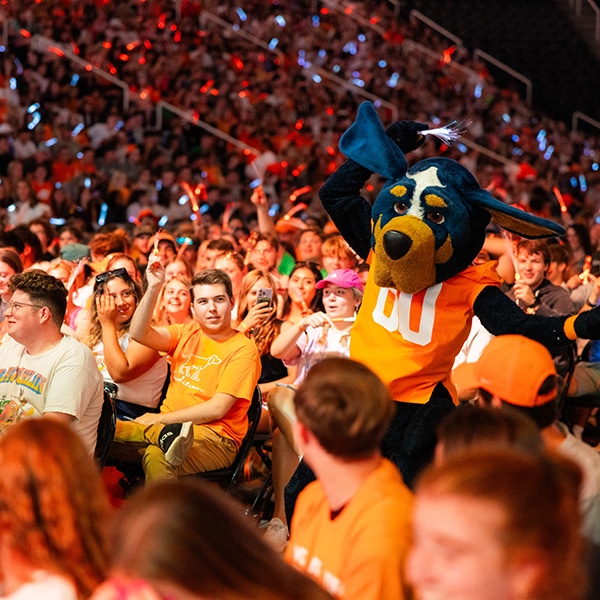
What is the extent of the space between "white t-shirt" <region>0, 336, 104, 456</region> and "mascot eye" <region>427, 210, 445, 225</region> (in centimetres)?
137

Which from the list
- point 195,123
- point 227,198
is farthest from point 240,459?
point 195,123

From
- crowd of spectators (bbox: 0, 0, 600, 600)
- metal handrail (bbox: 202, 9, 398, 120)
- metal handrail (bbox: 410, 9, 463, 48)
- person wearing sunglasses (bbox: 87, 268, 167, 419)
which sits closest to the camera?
crowd of spectators (bbox: 0, 0, 600, 600)

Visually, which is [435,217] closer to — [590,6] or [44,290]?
[44,290]

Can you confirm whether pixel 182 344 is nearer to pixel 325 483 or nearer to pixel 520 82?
pixel 325 483

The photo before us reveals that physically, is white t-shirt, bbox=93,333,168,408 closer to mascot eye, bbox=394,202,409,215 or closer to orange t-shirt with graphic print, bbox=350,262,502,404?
orange t-shirt with graphic print, bbox=350,262,502,404

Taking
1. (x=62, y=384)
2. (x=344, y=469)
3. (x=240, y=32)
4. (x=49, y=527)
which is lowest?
(x=62, y=384)

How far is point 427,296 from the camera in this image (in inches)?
138

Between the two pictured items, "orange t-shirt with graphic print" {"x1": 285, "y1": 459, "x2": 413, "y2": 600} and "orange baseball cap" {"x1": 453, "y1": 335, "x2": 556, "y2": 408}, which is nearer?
"orange t-shirt with graphic print" {"x1": 285, "y1": 459, "x2": 413, "y2": 600}

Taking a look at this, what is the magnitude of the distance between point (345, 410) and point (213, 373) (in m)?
2.29

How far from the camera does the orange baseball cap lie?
2.62 metres

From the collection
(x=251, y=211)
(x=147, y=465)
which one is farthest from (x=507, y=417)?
(x=251, y=211)

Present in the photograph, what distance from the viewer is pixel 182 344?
4641 mm

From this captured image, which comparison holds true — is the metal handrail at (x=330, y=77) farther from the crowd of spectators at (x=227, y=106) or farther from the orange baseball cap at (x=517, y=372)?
the orange baseball cap at (x=517, y=372)

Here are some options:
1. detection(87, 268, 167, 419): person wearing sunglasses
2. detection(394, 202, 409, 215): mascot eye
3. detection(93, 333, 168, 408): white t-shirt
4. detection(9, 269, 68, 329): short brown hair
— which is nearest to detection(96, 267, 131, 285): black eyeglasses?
detection(87, 268, 167, 419): person wearing sunglasses
